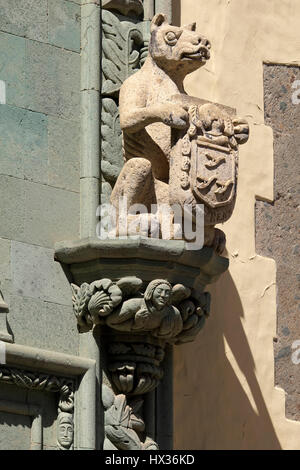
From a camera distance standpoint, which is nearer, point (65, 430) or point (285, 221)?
point (65, 430)

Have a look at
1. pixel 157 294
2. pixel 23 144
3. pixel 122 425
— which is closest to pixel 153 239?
pixel 157 294

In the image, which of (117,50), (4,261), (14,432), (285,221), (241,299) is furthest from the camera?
(285,221)

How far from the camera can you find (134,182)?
37.3 feet

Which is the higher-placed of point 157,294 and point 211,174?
point 211,174

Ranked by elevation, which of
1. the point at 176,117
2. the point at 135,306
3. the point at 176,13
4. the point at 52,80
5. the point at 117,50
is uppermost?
the point at 176,13

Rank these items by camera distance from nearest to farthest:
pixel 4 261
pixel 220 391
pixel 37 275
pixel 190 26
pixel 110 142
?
1. pixel 4 261
2. pixel 37 275
3. pixel 190 26
4. pixel 110 142
5. pixel 220 391

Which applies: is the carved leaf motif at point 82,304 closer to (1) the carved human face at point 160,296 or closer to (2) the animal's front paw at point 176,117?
(1) the carved human face at point 160,296

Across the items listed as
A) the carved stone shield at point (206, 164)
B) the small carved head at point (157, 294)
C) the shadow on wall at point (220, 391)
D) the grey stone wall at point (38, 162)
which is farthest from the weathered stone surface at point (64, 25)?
the shadow on wall at point (220, 391)

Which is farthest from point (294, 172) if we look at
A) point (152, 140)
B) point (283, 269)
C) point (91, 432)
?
point (91, 432)

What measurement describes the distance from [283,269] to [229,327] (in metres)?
0.50

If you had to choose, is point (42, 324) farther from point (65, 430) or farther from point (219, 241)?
point (219, 241)

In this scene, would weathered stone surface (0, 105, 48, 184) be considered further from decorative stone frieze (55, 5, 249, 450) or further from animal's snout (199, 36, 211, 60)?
animal's snout (199, 36, 211, 60)

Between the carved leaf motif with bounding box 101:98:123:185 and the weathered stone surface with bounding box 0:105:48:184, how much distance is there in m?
0.31

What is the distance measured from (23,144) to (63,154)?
0.78ft
